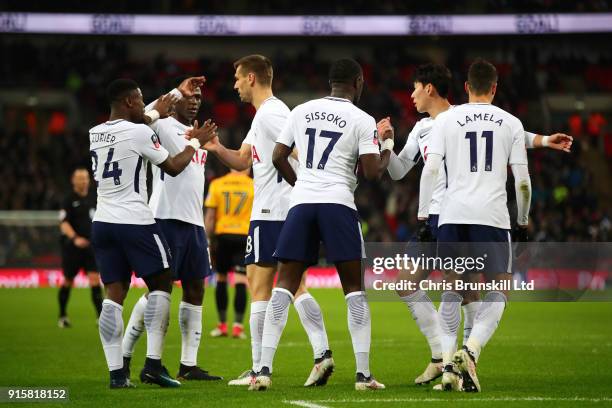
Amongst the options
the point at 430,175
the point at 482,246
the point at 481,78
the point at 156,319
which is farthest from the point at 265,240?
the point at 481,78

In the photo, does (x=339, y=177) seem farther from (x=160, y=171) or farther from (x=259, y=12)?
(x=259, y=12)

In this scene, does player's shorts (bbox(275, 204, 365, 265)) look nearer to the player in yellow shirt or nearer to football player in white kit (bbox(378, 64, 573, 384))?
football player in white kit (bbox(378, 64, 573, 384))

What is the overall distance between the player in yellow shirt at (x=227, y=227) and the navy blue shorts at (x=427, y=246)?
590cm

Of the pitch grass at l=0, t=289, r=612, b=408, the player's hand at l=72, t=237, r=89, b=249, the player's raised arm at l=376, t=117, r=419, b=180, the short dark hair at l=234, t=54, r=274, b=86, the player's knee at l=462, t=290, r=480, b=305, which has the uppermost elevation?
the short dark hair at l=234, t=54, r=274, b=86

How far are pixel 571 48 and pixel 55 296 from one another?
21677 millimetres

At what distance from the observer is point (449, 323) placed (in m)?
8.20

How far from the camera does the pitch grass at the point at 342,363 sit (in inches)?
305

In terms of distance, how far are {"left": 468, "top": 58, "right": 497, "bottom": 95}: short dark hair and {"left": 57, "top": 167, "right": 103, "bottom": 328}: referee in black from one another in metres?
9.24

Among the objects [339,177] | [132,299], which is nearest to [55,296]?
[132,299]

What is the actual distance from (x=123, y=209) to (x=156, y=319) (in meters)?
0.99

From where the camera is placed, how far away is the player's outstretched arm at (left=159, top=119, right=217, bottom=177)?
8.51 meters

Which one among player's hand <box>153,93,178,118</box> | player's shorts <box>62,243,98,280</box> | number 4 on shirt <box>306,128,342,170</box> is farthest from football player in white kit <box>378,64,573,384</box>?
player's shorts <box>62,243,98,280</box>

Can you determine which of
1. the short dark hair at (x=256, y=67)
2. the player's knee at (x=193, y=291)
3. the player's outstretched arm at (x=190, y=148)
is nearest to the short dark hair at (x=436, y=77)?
the short dark hair at (x=256, y=67)

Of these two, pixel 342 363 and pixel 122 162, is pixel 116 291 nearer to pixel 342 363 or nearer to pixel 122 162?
pixel 122 162
